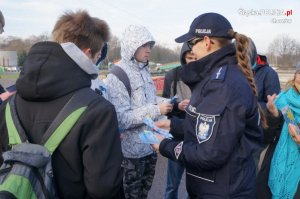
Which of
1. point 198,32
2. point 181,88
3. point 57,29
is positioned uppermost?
point 57,29

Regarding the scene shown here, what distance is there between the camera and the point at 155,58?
46.7 m

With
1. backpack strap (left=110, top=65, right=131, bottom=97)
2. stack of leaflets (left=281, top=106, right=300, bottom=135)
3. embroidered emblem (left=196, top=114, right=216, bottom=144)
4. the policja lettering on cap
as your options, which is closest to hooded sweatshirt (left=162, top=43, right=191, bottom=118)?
backpack strap (left=110, top=65, right=131, bottom=97)

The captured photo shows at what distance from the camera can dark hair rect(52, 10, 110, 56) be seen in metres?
1.85

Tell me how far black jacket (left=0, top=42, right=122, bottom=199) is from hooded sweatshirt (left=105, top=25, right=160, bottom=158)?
4.22 ft

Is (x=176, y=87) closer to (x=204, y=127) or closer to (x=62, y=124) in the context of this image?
(x=204, y=127)

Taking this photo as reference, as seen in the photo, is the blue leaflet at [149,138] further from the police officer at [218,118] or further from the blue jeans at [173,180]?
the blue jeans at [173,180]

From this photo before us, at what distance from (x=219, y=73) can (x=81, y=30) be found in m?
0.83

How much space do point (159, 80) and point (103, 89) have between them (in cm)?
964

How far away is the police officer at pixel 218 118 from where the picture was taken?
1.83 meters

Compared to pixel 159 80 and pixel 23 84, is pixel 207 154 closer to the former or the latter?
pixel 23 84

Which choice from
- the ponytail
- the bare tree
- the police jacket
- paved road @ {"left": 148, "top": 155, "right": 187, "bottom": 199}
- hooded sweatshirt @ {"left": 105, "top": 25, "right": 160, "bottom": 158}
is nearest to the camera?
the police jacket

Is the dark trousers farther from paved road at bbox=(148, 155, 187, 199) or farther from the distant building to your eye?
the distant building

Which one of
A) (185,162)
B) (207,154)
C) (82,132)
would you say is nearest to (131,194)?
(185,162)

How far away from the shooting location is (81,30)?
1.85 metres
